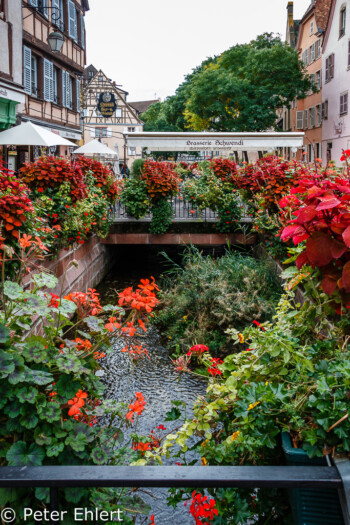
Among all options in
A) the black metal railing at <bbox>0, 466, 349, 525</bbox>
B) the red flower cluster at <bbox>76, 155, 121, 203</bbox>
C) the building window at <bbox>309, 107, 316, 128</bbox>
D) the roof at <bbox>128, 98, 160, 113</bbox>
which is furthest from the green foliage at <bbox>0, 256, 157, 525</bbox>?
the roof at <bbox>128, 98, 160, 113</bbox>

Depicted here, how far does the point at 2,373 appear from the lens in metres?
1.87

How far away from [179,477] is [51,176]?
7446mm

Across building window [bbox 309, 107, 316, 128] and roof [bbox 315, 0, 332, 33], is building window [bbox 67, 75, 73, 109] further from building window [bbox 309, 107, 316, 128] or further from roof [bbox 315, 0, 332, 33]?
building window [bbox 309, 107, 316, 128]

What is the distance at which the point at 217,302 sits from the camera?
769 cm

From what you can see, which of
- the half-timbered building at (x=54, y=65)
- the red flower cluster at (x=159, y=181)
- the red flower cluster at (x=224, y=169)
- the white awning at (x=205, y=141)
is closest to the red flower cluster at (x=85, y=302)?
the red flower cluster at (x=159, y=181)

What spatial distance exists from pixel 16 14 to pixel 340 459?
51.2 feet

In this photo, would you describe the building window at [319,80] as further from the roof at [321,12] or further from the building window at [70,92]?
the building window at [70,92]

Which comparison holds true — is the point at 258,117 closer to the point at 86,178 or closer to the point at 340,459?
the point at 86,178

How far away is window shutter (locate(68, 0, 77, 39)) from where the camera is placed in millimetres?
22700

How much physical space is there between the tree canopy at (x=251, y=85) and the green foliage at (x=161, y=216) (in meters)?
23.3

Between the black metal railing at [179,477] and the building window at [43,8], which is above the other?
the building window at [43,8]

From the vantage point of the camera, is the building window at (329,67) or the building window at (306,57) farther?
the building window at (306,57)

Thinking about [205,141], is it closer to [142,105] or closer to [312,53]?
[312,53]

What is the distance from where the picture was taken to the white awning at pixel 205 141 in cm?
1498
